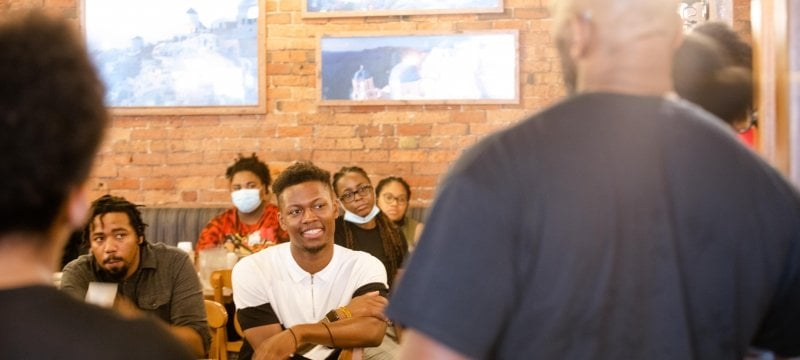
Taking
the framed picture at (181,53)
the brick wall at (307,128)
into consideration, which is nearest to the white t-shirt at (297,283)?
the brick wall at (307,128)

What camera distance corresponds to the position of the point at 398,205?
616 centimetres

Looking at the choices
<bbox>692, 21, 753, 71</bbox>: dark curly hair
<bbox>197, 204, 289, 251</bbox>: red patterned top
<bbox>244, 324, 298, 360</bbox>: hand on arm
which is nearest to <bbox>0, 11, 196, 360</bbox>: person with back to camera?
<bbox>692, 21, 753, 71</bbox>: dark curly hair

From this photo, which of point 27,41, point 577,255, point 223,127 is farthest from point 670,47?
Result: point 223,127

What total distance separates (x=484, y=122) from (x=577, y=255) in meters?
5.29

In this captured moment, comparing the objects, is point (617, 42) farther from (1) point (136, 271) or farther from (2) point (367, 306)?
(1) point (136, 271)

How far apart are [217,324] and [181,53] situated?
355cm

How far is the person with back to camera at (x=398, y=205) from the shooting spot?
6133mm

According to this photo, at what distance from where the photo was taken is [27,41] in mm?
1062

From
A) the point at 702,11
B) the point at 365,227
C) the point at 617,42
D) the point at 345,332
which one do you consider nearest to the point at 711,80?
the point at 617,42

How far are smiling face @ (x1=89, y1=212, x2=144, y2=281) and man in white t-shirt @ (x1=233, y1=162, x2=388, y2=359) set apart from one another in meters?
0.48

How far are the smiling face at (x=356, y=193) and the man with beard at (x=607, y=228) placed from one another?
3.83m

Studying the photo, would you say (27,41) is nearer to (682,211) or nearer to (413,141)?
(682,211)

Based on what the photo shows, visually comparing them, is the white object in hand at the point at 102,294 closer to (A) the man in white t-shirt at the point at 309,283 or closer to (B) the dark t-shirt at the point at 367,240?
(A) the man in white t-shirt at the point at 309,283

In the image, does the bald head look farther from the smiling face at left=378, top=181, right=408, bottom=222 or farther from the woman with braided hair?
the smiling face at left=378, top=181, right=408, bottom=222
